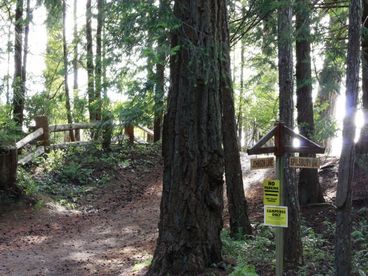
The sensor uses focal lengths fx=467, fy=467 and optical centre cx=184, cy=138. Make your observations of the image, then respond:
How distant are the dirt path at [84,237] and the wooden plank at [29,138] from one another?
2.59 meters

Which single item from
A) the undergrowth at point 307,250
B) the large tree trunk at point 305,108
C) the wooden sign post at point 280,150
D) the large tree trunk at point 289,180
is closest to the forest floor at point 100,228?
the undergrowth at point 307,250

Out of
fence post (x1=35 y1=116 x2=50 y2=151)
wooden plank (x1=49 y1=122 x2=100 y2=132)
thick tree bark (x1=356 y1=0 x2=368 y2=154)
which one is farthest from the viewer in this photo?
wooden plank (x1=49 y1=122 x2=100 y2=132)

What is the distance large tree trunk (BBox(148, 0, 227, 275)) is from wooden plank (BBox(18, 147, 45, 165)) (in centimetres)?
826

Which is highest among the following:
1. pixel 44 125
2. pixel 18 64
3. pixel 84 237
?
pixel 18 64

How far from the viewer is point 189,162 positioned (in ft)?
20.5

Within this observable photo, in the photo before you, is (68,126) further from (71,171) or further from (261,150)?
(261,150)

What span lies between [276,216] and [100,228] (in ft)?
21.5

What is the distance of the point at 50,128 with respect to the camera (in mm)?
15734

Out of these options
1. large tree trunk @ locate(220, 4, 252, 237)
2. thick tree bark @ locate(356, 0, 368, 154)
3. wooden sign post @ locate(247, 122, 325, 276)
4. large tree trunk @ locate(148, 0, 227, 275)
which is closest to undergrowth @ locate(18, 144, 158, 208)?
large tree trunk @ locate(220, 4, 252, 237)

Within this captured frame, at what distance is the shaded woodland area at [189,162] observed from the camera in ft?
20.3

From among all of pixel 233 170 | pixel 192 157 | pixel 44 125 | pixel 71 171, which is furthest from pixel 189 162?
pixel 44 125

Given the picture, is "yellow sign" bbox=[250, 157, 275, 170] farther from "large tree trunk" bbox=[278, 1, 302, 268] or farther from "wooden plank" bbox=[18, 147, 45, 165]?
"wooden plank" bbox=[18, 147, 45, 165]

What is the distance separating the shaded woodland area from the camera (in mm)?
6184

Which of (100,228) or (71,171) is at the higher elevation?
(71,171)
